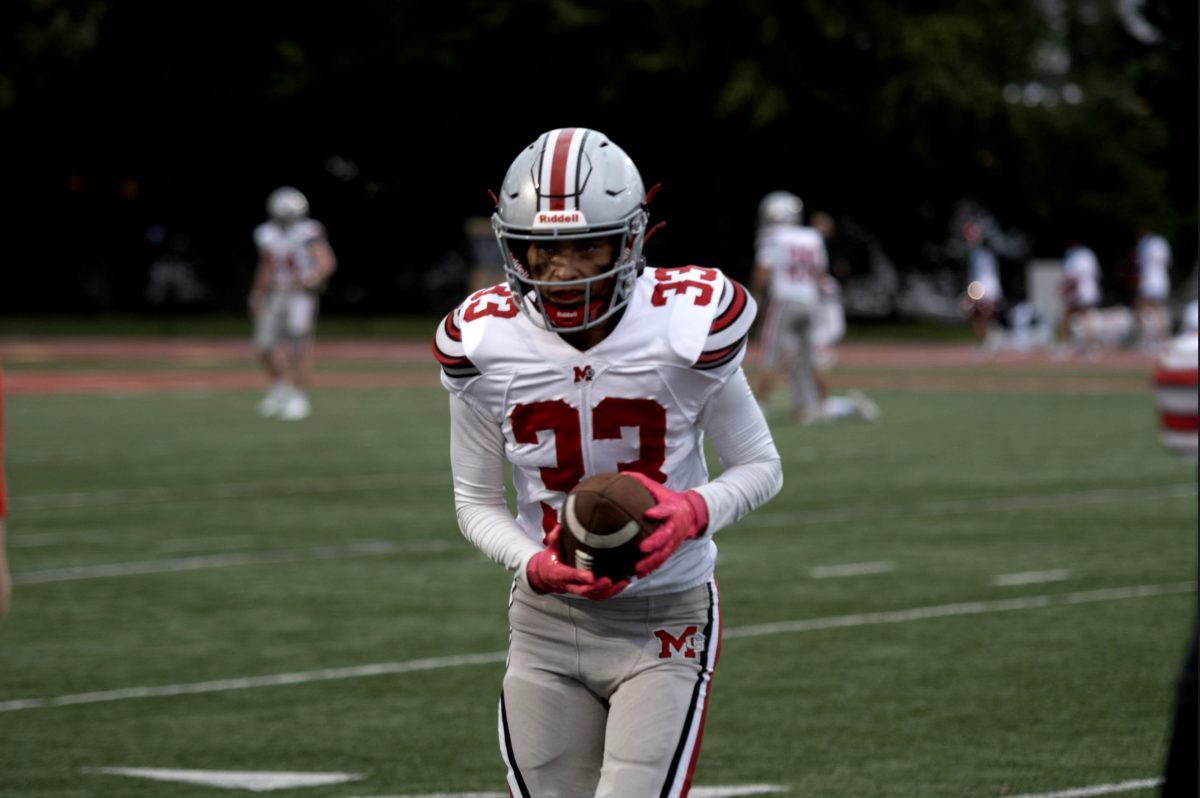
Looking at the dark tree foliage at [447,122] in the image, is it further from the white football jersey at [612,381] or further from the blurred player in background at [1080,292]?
the white football jersey at [612,381]

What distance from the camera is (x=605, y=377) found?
14.4 feet

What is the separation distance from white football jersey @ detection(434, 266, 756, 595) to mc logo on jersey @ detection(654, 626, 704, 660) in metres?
0.10

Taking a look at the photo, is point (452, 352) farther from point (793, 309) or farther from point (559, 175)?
point (793, 309)

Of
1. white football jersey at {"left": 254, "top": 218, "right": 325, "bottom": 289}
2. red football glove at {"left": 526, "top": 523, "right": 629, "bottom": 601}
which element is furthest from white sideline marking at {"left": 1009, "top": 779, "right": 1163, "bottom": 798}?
white football jersey at {"left": 254, "top": 218, "right": 325, "bottom": 289}

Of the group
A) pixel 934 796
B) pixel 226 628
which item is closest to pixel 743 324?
pixel 934 796

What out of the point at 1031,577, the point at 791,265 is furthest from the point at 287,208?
the point at 1031,577

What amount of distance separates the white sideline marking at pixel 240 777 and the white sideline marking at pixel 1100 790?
6.67 feet

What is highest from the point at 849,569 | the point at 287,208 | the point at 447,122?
the point at 447,122

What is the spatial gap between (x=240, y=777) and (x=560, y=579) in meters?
2.69

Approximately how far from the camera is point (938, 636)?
8.67m

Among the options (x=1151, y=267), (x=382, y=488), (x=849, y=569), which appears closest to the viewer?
(x=849, y=569)

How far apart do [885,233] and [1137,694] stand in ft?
135

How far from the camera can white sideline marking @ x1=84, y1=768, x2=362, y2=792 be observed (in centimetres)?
640

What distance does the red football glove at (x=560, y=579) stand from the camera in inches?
161
